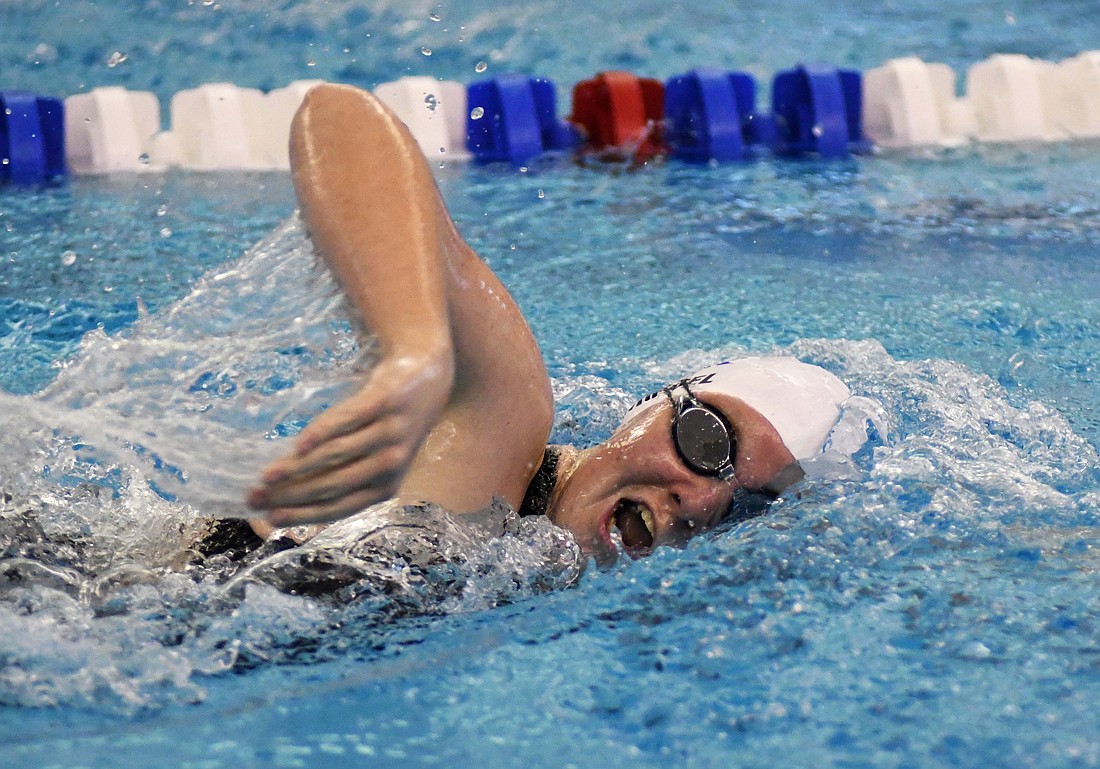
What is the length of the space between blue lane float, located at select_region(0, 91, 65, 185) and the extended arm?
120 inches

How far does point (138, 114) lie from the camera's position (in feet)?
15.2

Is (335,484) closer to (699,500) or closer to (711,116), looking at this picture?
(699,500)

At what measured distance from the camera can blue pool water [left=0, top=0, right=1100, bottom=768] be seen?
153cm

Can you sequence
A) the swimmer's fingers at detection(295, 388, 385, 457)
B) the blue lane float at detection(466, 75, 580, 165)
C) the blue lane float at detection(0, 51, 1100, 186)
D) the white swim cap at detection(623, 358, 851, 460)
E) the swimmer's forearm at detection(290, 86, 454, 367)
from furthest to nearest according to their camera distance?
the blue lane float at detection(466, 75, 580, 165)
the blue lane float at detection(0, 51, 1100, 186)
the white swim cap at detection(623, 358, 851, 460)
the swimmer's forearm at detection(290, 86, 454, 367)
the swimmer's fingers at detection(295, 388, 385, 457)

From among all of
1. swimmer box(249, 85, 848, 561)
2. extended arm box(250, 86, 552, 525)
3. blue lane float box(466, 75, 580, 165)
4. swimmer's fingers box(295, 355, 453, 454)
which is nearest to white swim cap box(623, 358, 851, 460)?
swimmer box(249, 85, 848, 561)

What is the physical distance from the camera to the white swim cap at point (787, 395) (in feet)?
6.89

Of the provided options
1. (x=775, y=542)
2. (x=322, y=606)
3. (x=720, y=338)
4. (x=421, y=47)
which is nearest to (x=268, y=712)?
(x=322, y=606)

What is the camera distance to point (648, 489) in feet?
6.63

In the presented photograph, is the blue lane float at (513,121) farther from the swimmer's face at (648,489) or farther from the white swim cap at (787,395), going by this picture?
the swimmer's face at (648,489)

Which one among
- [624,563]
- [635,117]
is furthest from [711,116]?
[624,563]

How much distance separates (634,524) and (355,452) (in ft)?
3.03

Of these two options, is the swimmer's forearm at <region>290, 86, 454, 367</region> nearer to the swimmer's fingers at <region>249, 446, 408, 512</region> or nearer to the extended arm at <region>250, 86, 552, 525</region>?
the extended arm at <region>250, 86, 552, 525</region>

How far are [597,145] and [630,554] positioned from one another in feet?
10.2

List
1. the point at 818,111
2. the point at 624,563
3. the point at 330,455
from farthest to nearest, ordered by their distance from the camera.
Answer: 1. the point at 818,111
2. the point at 624,563
3. the point at 330,455
